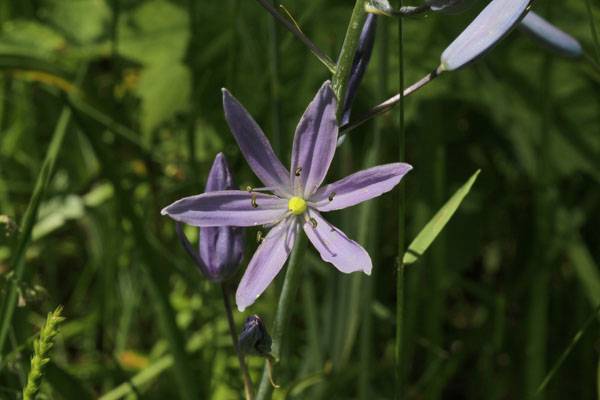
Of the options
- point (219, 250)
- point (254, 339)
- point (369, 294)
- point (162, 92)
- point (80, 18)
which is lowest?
point (369, 294)

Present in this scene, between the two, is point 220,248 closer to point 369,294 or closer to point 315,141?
point 315,141

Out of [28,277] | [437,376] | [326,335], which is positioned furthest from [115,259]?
[437,376]

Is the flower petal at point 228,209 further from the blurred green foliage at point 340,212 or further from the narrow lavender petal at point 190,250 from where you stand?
the blurred green foliage at point 340,212

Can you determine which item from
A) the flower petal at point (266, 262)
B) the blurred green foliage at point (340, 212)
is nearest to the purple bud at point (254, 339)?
the flower petal at point (266, 262)

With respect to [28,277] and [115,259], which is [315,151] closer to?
[28,277]

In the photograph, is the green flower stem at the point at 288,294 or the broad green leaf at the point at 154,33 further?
the broad green leaf at the point at 154,33

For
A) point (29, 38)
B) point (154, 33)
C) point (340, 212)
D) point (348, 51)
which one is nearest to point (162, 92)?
point (154, 33)
